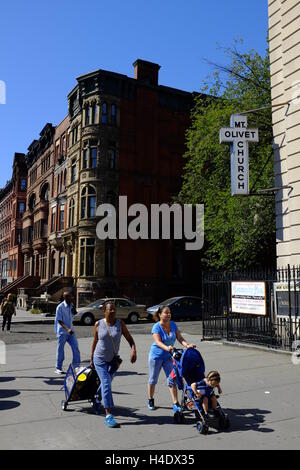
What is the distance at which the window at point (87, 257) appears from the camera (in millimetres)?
31094

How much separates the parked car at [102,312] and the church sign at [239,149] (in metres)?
11.7

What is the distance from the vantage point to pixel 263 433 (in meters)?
5.25

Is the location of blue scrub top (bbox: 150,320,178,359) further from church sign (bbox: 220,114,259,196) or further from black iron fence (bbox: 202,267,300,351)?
church sign (bbox: 220,114,259,196)

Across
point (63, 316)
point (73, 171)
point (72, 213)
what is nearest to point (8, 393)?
point (63, 316)

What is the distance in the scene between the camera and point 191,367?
5.77 meters

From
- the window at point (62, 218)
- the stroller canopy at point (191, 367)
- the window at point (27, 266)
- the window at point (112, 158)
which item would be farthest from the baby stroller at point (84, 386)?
the window at point (27, 266)

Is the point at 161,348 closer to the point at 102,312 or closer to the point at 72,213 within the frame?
the point at 102,312

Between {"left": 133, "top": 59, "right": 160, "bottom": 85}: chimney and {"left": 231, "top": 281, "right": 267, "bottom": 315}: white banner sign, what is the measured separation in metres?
25.1

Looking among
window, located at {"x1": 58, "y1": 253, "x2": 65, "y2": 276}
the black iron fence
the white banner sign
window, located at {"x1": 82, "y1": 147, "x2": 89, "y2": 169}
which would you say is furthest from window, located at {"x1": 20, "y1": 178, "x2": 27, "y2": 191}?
the white banner sign

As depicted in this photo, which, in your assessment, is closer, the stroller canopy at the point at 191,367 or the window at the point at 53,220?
the stroller canopy at the point at 191,367

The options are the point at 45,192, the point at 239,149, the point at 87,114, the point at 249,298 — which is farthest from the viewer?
the point at 45,192

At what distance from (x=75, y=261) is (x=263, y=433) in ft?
92.4

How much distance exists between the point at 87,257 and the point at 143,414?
25539 mm

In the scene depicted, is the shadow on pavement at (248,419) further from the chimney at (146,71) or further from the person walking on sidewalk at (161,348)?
the chimney at (146,71)
